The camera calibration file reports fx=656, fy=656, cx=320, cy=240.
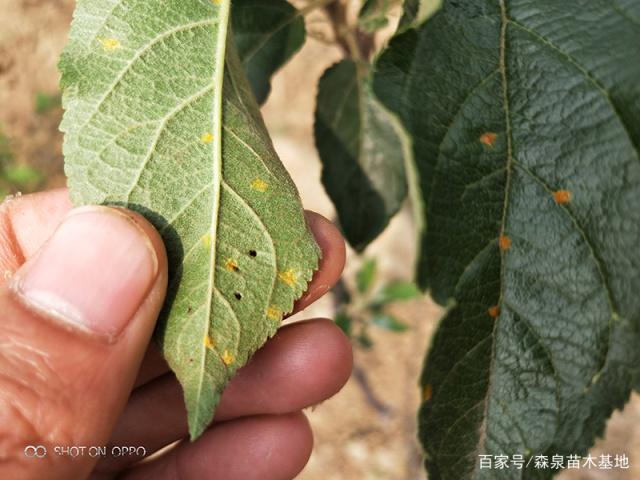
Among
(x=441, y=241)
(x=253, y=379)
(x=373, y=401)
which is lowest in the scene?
(x=373, y=401)

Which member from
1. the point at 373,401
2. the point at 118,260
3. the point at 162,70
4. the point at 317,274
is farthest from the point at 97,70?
the point at 373,401

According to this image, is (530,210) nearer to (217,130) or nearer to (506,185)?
(506,185)

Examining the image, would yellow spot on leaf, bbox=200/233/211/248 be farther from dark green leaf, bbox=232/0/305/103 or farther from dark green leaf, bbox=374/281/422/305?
dark green leaf, bbox=374/281/422/305

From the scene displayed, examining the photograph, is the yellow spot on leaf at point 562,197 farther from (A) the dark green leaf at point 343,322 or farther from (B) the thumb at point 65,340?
(A) the dark green leaf at point 343,322

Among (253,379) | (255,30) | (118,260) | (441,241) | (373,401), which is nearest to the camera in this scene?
(441,241)

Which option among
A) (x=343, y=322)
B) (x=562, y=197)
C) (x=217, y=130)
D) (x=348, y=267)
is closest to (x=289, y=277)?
(x=217, y=130)

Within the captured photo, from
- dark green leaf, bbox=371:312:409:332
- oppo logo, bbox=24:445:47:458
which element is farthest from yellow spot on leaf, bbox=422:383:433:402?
dark green leaf, bbox=371:312:409:332

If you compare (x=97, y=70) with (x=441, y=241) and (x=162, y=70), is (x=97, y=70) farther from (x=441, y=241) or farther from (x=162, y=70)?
(x=441, y=241)
